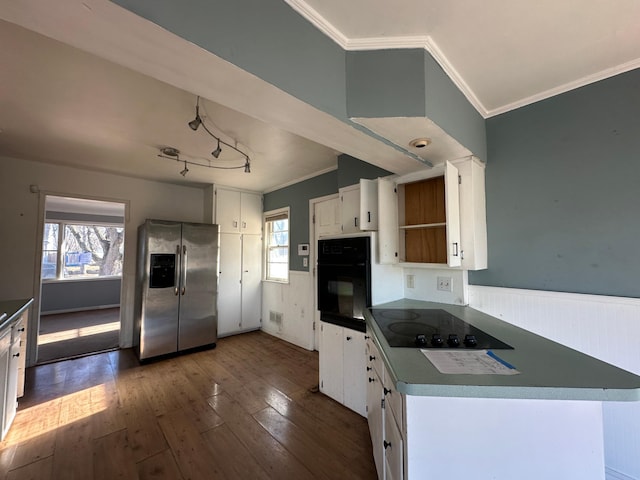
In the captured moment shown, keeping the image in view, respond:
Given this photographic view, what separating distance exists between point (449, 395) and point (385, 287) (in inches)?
52.1

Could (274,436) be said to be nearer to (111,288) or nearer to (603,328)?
(603,328)

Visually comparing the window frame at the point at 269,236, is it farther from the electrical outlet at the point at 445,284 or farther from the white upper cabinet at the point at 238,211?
the electrical outlet at the point at 445,284

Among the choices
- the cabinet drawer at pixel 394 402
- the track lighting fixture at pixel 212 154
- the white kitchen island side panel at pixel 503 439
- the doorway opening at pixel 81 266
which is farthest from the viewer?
the doorway opening at pixel 81 266

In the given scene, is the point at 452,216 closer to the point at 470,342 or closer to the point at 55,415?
the point at 470,342

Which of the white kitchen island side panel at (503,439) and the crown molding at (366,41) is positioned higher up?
the crown molding at (366,41)

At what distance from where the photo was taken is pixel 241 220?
4.45 m

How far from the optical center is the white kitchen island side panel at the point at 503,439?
932mm

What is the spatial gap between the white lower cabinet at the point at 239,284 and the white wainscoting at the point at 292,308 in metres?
0.21

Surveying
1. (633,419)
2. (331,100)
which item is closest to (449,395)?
(331,100)

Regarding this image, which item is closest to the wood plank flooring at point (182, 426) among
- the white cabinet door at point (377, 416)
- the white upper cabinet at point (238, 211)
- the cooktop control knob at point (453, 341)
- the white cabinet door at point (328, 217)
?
the white cabinet door at point (377, 416)

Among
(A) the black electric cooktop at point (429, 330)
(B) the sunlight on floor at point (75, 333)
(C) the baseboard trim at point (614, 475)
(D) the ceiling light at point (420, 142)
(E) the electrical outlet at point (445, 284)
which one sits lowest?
(B) the sunlight on floor at point (75, 333)

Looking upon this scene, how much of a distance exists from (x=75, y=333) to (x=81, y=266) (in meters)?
2.76

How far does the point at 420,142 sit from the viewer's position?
1.57 metres

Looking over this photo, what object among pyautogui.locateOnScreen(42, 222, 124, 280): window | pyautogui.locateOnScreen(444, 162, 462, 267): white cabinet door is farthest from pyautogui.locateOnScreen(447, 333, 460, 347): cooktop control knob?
pyautogui.locateOnScreen(42, 222, 124, 280): window
